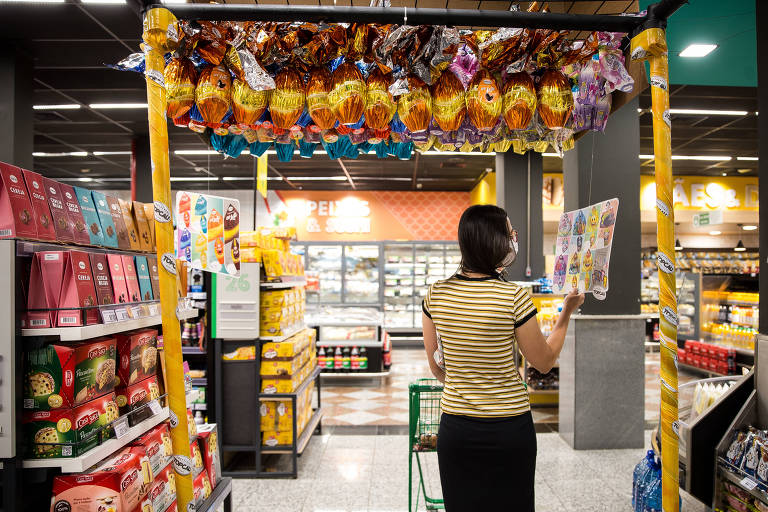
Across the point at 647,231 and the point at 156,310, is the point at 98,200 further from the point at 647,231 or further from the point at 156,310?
the point at 647,231

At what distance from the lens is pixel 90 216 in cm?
196

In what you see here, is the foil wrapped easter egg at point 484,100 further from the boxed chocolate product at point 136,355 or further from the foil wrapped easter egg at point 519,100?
the boxed chocolate product at point 136,355

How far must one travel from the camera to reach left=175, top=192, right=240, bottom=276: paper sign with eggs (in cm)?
255

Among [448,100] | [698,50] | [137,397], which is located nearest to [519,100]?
[448,100]

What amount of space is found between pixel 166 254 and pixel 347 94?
1.08 m

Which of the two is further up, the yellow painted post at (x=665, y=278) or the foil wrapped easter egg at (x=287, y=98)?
the foil wrapped easter egg at (x=287, y=98)

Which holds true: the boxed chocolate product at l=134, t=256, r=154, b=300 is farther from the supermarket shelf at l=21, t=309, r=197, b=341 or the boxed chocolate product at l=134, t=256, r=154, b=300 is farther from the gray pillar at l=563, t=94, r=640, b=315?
the gray pillar at l=563, t=94, r=640, b=315

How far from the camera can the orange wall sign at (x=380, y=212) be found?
13.0 meters

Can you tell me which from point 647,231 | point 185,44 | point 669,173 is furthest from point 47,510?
point 647,231

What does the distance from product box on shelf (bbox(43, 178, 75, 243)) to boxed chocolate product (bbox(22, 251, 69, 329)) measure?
0.50 feet

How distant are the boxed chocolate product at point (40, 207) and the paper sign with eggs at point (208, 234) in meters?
0.82

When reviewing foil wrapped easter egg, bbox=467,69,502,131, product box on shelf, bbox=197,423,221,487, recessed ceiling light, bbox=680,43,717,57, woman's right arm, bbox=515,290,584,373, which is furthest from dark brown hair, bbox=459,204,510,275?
recessed ceiling light, bbox=680,43,717,57

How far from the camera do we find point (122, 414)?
193cm

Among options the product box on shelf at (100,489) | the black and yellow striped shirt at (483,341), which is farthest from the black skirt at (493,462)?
the product box on shelf at (100,489)
